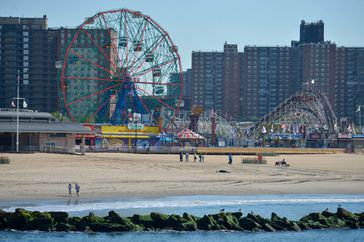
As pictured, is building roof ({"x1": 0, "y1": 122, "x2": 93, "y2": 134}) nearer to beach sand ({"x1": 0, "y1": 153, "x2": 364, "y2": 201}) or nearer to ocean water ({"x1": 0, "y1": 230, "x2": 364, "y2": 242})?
beach sand ({"x1": 0, "y1": 153, "x2": 364, "y2": 201})

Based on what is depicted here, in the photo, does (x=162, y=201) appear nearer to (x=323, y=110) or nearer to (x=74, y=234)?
(x=74, y=234)

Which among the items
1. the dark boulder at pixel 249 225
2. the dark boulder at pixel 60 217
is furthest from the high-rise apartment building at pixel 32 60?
the dark boulder at pixel 249 225

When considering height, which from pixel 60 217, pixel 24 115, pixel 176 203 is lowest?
pixel 60 217

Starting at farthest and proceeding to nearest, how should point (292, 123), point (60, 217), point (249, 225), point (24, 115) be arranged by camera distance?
point (292, 123) < point (24, 115) < point (249, 225) < point (60, 217)

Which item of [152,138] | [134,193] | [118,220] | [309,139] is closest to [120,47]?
[152,138]

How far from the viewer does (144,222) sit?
35844 mm

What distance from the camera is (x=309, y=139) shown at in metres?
134

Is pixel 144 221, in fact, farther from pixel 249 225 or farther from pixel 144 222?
pixel 249 225

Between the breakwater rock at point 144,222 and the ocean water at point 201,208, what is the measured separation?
1.34ft

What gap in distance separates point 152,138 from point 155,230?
70725mm

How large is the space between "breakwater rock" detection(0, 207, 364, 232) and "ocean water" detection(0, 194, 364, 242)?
41 cm

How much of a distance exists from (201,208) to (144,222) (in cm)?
595

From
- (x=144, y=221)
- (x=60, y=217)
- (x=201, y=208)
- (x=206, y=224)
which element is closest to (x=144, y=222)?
(x=144, y=221)

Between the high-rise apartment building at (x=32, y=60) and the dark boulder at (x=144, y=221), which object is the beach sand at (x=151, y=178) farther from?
the high-rise apartment building at (x=32, y=60)
